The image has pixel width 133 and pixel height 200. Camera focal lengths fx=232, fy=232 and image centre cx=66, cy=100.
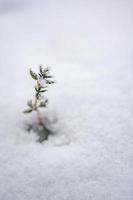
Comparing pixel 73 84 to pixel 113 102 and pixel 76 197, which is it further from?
pixel 76 197

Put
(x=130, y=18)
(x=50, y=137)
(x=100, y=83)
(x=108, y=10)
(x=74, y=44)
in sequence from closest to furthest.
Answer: (x=50, y=137) → (x=100, y=83) → (x=74, y=44) → (x=130, y=18) → (x=108, y=10)

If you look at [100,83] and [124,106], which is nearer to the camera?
[124,106]

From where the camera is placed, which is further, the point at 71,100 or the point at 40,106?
the point at 71,100

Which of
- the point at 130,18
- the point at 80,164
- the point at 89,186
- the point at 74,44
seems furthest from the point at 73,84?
the point at 130,18

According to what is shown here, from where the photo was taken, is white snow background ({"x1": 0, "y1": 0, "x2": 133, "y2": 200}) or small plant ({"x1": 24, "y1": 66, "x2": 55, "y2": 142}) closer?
white snow background ({"x1": 0, "y1": 0, "x2": 133, "y2": 200})

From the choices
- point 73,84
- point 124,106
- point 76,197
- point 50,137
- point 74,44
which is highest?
point 74,44

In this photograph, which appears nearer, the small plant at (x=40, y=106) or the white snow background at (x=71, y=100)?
the white snow background at (x=71, y=100)

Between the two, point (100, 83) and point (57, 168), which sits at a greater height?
point (100, 83)

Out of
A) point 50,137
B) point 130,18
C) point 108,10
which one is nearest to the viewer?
point 50,137
